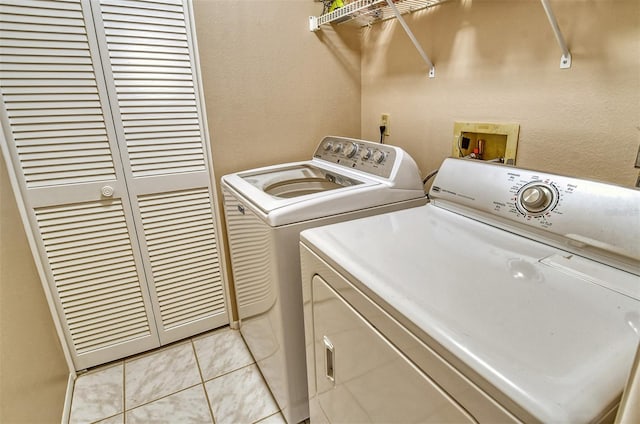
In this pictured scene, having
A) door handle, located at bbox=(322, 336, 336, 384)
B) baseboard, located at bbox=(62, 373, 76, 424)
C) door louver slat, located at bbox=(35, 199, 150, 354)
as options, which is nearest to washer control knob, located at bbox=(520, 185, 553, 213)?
door handle, located at bbox=(322, 336, 336, 384)

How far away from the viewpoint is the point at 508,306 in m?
0.68

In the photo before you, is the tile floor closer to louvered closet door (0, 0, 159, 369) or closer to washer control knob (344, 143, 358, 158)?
louvered closet door (0, 0, 159, 369)

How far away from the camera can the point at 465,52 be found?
146cm

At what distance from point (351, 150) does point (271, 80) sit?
2.14 ft

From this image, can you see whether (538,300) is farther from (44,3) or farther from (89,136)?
(44,3)

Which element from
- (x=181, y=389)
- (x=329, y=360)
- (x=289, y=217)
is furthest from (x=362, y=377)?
(x=181, y=389)

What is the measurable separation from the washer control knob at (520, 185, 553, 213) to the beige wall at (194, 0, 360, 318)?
4.56ft

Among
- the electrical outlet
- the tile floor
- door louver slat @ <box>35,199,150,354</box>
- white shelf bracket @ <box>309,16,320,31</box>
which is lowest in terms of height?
the tile floor

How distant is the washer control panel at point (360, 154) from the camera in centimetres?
151

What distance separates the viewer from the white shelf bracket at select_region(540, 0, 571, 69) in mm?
1047

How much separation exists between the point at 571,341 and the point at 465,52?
127 cm

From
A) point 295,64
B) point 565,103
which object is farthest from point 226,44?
point 565,103

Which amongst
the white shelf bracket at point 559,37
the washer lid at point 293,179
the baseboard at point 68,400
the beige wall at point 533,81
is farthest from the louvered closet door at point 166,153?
the white shelf bracket at point 559,37

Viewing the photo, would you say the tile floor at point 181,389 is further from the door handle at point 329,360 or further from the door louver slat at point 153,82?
the door louver slat at point 153,82
